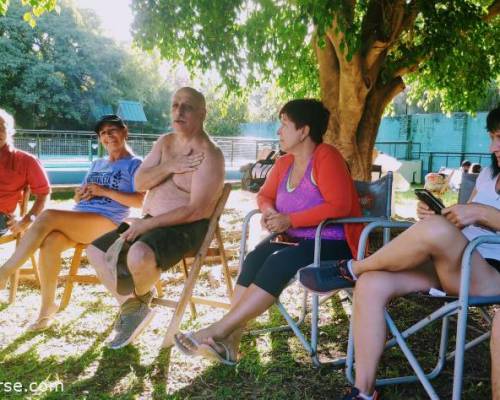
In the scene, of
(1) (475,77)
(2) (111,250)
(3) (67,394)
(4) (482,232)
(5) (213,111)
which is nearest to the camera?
(3) (67,394)

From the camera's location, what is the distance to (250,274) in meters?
2.79

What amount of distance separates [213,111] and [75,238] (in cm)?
3094

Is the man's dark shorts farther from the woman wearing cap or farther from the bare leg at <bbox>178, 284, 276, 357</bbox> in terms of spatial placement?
the bare leg at <bbox>178, 284, 276, 357</bbox>

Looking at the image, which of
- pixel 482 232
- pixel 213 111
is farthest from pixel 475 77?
pixel 213 111

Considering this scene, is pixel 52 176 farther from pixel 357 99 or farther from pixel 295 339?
pixel 295 339

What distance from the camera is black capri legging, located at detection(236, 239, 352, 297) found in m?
2.58

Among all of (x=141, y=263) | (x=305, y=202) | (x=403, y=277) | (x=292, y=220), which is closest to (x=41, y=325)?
(x=141, y=263)

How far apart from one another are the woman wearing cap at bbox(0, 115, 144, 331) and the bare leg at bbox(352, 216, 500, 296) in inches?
80.5

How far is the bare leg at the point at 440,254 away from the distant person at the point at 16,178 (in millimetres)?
2773

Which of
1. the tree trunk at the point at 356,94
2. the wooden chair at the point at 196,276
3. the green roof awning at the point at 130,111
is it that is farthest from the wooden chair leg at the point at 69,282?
the green roof awning at the point at 130,111

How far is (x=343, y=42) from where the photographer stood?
16.0 feet

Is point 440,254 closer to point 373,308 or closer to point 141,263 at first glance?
point 373,308

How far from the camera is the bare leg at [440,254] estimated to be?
79.7 inches

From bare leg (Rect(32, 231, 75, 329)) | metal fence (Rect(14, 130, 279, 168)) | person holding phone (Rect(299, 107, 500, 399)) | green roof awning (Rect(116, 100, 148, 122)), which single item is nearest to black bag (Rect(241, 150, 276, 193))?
bare leg (Rect(32, 231, 75, 329))
